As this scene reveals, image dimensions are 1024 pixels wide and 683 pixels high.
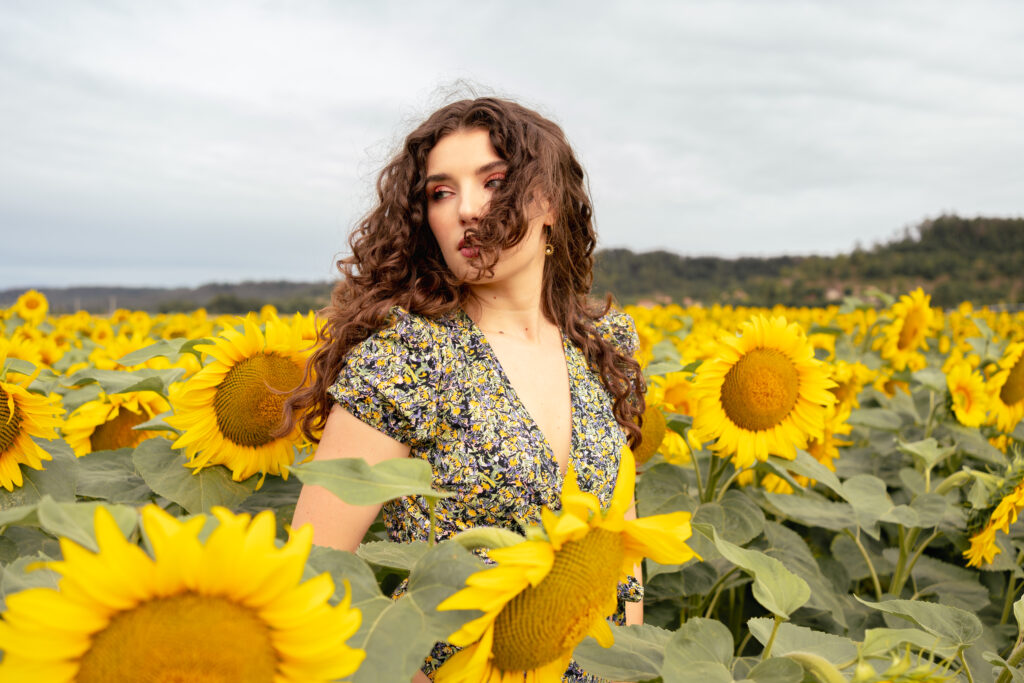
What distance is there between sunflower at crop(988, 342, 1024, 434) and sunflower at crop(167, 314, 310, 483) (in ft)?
9.26

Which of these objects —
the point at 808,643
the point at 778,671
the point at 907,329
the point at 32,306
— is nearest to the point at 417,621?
the point at 778,671

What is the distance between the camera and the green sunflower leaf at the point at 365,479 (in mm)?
875

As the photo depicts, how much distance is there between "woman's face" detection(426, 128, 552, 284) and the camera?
204 cm

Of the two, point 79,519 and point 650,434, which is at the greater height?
point 79,519

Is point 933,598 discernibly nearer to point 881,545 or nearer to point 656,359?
point 881,545

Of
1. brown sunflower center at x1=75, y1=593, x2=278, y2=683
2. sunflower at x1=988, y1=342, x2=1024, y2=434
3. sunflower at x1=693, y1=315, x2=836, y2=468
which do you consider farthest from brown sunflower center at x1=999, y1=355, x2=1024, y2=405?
brown sunflower center at x1=75, y1=593, x2=278, y2=683

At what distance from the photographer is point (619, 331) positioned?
266 cm

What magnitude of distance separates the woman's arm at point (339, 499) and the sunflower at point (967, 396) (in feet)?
8.70

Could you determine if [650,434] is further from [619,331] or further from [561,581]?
[561,581]

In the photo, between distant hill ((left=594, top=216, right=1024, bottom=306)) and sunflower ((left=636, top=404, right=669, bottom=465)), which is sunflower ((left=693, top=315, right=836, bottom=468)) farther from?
distant hill ((left=594, top=216, right=1024, bottom=306))

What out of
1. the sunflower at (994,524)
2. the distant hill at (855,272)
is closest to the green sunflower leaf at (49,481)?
the sunflower at (994,524)

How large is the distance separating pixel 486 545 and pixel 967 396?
10.5 feet

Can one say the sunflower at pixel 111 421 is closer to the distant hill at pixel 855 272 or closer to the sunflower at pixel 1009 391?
the sunflower at pixel 1009 391

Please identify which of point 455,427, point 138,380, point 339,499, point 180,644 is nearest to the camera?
point 180,644
